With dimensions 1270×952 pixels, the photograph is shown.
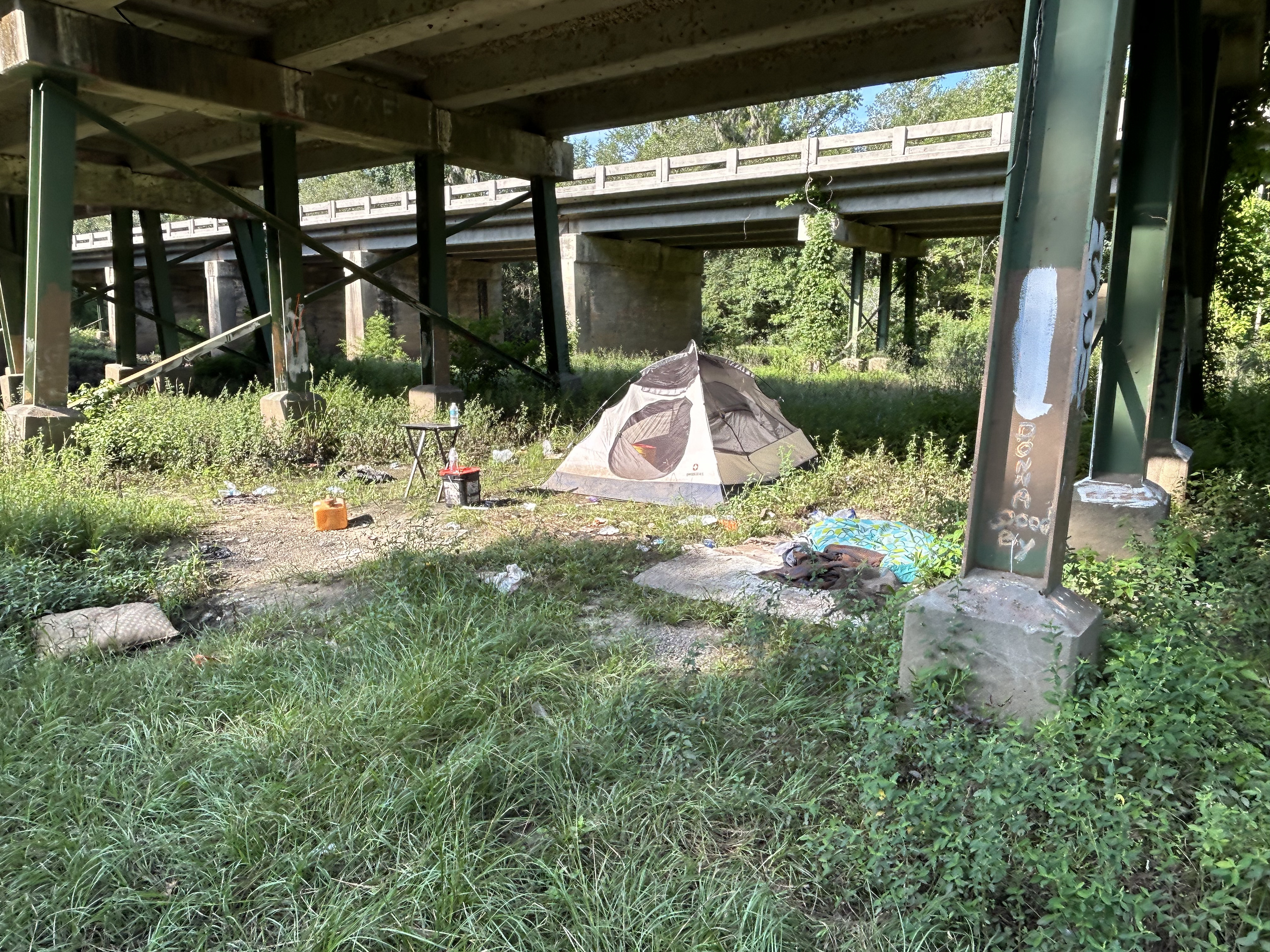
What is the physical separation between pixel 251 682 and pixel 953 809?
2835 mm

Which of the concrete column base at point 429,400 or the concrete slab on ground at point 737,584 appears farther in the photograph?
the concrete column base at point 429,400

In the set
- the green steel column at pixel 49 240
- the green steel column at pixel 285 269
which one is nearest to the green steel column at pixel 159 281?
the green steel column at pixel 285 269

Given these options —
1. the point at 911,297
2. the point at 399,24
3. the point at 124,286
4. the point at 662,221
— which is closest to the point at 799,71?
the point at 399,24

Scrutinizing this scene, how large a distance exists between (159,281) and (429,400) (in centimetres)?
757

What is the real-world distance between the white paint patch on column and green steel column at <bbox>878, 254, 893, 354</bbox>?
22.0 meters

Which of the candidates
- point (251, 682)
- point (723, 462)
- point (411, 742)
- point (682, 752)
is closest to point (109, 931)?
point (411, 742)

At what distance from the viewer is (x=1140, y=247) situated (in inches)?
203

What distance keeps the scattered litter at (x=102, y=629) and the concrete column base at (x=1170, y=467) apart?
6636mm

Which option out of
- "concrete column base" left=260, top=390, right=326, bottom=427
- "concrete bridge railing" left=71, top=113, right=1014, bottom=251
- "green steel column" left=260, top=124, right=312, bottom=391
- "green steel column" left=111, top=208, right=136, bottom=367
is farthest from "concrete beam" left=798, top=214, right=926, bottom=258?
"concrete column base" left=260, top=390, right=326, bottom=427

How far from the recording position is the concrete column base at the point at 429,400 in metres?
10.4

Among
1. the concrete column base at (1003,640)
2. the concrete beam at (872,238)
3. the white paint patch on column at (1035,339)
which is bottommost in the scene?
the concrete column base at (1003,640)

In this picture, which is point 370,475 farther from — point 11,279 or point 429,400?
point 11,279

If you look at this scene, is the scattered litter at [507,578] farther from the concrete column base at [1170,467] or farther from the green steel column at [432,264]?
the green steel column at [432,264]

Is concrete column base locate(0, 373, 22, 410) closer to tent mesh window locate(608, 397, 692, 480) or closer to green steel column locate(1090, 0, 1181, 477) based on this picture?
tent mesh window locate(608, 397, 692, 480)
